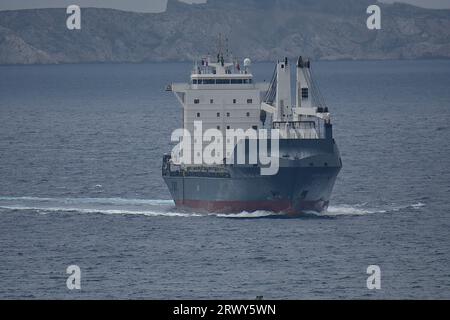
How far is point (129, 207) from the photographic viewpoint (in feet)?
286

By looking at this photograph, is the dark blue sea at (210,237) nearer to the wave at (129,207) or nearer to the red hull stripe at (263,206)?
the wave at (129,207)

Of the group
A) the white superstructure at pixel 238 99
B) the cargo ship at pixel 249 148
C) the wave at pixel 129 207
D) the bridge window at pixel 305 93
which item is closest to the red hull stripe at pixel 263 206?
the cargo ship at pixel 249 148

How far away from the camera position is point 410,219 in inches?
3113

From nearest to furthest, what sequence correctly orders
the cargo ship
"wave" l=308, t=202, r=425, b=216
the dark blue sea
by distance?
the dark blue sea
the cargo ship
"wave" l=308, t=202, r=425, b=216

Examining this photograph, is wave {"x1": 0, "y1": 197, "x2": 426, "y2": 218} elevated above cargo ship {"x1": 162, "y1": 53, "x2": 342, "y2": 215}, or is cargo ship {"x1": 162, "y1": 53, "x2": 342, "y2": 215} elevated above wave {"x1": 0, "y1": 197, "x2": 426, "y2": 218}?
cargo ship {"x1": 162, "y1": 53, "x2": 342, "y2": 215}

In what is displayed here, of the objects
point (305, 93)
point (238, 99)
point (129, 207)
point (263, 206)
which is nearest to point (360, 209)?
point (263, 206)

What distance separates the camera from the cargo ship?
8044 cm

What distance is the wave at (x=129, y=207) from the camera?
82062mm

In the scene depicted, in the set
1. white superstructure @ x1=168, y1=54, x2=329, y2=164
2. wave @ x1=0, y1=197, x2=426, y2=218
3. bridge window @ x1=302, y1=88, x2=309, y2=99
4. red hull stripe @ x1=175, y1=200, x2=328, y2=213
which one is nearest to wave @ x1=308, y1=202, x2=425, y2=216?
wave @ x1=0, y1=197, x2=426, y2=218

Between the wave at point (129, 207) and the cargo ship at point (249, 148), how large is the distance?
0.60 meters

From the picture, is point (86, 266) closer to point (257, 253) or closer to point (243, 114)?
point (257, 253)

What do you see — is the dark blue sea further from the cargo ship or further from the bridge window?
the bridge window

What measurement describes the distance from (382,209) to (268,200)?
287 inches

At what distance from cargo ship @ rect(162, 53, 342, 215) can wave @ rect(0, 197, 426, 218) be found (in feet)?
1.97
